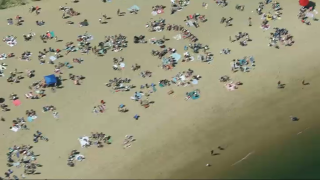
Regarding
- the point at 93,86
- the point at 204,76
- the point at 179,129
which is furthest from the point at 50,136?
the point at 204,76

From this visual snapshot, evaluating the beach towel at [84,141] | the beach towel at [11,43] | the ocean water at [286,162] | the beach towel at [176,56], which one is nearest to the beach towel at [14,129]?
the beach towel at [84,141]

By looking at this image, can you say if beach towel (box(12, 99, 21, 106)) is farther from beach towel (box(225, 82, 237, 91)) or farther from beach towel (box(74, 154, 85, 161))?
beach towel (box(225, 82, 237, 91))

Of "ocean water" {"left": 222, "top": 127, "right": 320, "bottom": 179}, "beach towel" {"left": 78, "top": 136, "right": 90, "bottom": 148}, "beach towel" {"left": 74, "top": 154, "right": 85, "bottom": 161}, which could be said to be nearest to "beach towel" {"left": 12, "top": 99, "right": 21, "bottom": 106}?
"beach towel" {"left": 78, "top": 136, "right": 90, "bottom": 148}

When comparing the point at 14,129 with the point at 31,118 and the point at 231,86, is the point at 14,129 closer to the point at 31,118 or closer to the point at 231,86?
the point at 31,118

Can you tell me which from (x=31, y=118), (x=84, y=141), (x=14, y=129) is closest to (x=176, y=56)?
(x=84, y=141)

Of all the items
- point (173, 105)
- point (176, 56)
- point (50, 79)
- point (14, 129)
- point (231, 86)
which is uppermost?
point (176, 56)

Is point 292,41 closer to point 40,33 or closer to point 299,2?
point 299,2
